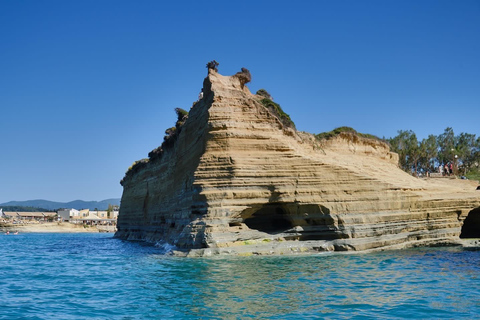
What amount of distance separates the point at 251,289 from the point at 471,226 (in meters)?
24.0

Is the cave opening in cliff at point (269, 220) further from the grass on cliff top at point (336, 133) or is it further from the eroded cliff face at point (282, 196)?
the grass on cliff top at point (336, 133)

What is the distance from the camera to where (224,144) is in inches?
919

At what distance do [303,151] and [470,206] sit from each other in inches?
404

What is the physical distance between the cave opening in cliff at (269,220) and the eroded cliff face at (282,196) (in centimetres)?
6

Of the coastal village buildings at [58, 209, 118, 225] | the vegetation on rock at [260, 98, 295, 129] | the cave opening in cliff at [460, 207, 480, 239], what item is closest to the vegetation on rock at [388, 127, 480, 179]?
the cave opening in cliff at [460, 207, 480, 239]

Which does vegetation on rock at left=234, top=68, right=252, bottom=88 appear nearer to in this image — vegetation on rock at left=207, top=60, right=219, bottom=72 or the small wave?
vegetation on rock at left=207, top=60, right=219, bottom=72

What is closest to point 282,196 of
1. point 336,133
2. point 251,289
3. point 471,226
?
point 336,133

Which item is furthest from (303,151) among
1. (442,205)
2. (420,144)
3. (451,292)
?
(420,144)

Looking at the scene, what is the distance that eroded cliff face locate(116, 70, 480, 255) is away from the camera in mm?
21562

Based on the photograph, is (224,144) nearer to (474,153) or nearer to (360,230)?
(360,230)

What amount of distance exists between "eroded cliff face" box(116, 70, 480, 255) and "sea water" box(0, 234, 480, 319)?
2.58 metres

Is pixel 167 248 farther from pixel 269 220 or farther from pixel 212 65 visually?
pixel 212 65

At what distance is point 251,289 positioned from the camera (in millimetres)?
12352

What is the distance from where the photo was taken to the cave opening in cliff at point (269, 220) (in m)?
24.4
